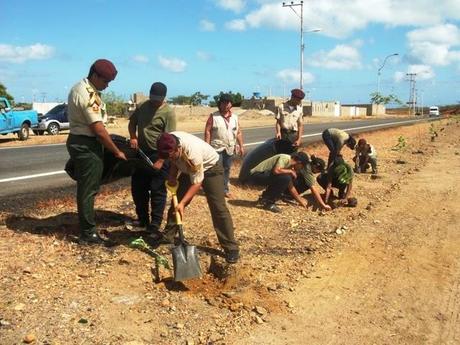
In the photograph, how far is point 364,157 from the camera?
37.1ft

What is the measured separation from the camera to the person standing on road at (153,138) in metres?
5.36

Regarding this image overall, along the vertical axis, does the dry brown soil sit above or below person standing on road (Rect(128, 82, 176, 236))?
below

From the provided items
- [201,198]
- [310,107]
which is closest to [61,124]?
[201,198]

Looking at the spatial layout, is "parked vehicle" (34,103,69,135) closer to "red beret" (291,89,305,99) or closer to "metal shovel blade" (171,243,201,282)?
"red beret" (291,89,305,99)

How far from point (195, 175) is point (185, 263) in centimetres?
77

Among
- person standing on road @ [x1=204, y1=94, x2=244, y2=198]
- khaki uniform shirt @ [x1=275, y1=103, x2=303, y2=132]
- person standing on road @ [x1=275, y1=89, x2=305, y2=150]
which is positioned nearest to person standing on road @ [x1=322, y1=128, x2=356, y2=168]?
person standing on road @ [x1=275, y1=89, x2=305, y2=150]

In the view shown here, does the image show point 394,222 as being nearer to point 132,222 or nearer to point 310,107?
point 132,222

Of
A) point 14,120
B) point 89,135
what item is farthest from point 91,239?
point 14,120

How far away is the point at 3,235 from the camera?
5379mm

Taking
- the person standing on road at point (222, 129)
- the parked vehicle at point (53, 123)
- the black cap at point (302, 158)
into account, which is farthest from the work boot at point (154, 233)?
the parked vehicle at point (53, 123)

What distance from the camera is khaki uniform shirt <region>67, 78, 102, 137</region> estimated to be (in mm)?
4707

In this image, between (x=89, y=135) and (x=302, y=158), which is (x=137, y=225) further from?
(x=302, y=158)

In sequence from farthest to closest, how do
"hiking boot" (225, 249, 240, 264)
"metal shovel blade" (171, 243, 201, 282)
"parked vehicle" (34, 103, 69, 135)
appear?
"parked vehicle" (34, 103, 69, 135) → "hiking boot" (225, 249, 240, 264) → "metal shovel blade" (171, 243, 201, 282)

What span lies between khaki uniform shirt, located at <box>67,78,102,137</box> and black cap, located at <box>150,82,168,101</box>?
58 centimetres
